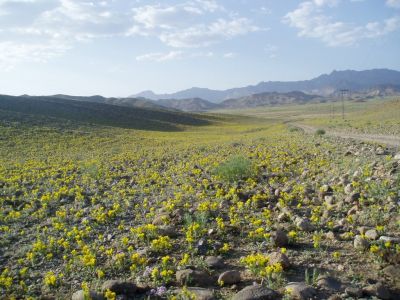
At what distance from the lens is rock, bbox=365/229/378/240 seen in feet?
18.9

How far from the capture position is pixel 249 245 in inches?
250

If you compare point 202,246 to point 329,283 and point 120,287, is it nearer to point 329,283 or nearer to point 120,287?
point 120,287

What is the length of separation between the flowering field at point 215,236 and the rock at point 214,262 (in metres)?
0.02

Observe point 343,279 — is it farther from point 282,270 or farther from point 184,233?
point 184,233

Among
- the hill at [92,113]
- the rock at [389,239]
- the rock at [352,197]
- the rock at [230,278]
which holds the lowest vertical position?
the rock at [230,278]

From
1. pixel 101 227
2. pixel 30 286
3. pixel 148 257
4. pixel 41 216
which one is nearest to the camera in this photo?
pixel 30 286

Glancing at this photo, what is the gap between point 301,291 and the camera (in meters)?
4.43

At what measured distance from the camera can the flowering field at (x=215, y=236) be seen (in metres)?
5.00

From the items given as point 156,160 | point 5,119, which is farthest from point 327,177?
point 5,119

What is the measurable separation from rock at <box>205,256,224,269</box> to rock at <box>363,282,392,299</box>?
198 centimetres

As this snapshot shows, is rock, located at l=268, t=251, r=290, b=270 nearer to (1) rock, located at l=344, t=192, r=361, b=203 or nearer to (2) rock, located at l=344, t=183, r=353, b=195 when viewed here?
(1) rock, located at l=344, t=192, r=361, b=203

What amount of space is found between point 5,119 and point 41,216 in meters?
38.6

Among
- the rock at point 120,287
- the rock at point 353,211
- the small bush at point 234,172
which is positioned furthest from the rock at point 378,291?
the small bush at point 234,172

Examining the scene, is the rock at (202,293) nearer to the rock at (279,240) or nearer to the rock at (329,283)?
the rock at (329,283)
